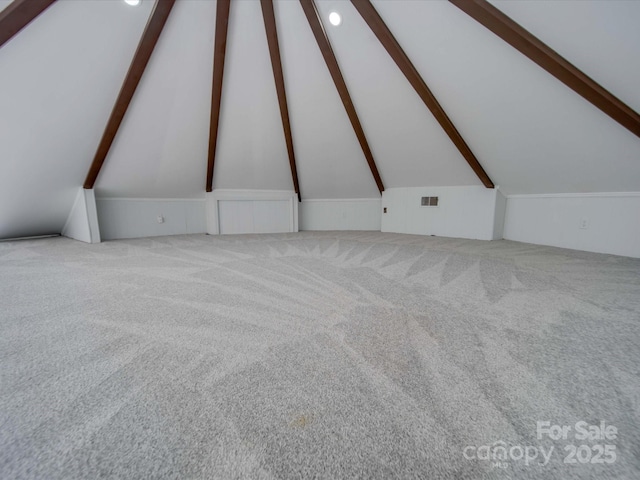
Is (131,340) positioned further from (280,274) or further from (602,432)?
(602,432)

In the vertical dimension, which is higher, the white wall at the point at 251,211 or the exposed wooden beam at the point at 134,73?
the exposed wooden beam at the point at 134,73

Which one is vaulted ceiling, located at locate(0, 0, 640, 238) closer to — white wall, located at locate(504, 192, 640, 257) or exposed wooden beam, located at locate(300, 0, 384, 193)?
exposed wooden beam, located at locate(300, 0, 384, 193)

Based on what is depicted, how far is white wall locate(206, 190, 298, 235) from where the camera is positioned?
7039 mm

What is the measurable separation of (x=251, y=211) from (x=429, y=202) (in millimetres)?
4990

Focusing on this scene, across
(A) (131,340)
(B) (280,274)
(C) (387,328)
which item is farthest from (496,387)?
(B) (280,274)

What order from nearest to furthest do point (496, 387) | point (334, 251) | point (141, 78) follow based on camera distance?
point (496, 387), point (141, 78), point (334, 251)

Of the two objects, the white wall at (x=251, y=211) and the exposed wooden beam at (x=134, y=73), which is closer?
the exposed wooden beam at (x=134, y=73)

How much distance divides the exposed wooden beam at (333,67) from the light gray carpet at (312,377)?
362 centimetres

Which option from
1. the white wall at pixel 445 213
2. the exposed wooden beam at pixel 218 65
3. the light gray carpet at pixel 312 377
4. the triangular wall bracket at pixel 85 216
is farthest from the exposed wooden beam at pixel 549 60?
the triangular wall bracket at pixel 85 216

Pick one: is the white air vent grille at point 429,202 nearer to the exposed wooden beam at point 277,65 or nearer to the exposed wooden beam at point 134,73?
the exposed wooden beam at point 277,65

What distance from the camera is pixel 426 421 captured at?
0.96 m

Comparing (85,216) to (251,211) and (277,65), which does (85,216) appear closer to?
(251,211)

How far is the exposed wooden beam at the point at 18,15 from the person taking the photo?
2.33 metres

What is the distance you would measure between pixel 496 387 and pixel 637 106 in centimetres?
378
